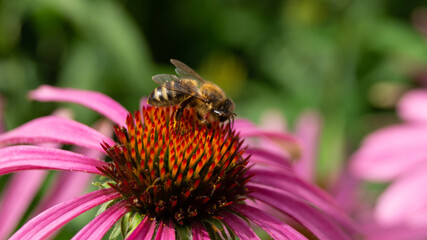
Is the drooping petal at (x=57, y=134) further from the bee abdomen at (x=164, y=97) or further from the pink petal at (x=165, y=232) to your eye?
the pink petal at (x=165, y=232)

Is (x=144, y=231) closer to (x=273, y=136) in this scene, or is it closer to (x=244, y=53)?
(x=273, y=136)

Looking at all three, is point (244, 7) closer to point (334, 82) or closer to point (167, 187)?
point (334, 82)

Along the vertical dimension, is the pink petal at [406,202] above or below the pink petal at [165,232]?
above

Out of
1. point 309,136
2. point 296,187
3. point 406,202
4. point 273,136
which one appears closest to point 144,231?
point 296,187

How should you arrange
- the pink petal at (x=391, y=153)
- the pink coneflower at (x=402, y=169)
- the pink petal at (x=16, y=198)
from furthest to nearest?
1. the pink petal at (x=391, y=153)
2. the pink coneflower at (x=402, y=169)
3. the pink petal at (x=16, y=198)

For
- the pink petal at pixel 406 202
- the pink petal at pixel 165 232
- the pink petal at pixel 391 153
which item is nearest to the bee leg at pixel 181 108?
the pink petal at pixel 165 232

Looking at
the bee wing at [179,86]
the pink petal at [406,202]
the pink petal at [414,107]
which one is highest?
the pink petal at [414,107]

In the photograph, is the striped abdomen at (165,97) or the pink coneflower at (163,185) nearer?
the pink coneflower at (163,185)
